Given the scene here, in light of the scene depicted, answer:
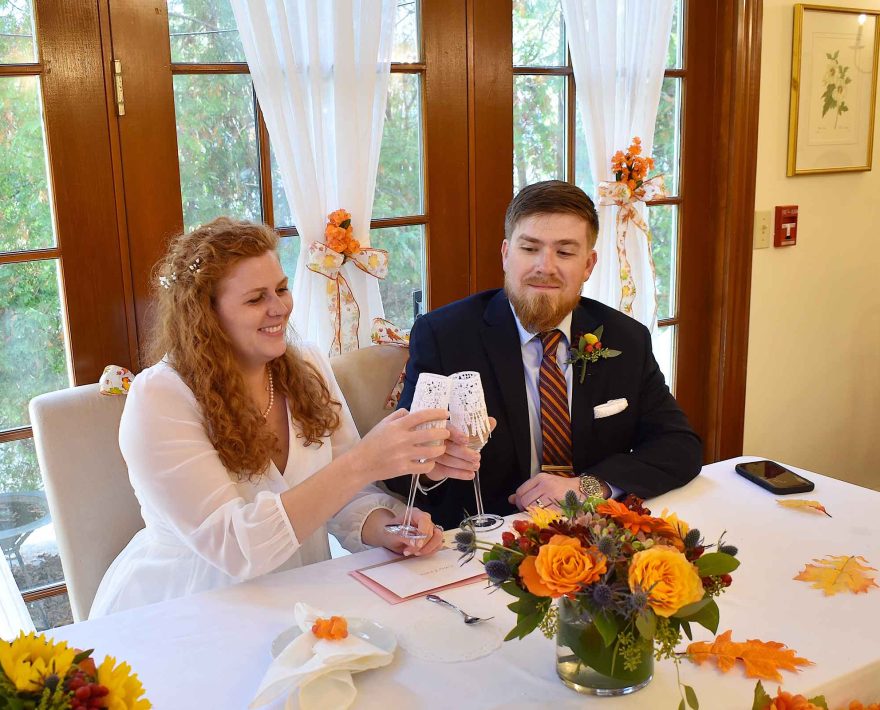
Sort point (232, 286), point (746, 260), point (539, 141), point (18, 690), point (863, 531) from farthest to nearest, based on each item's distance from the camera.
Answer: point (746, 260) → point (539, 141) → point (232, 286) → point (863, 531) → point (18, 690)

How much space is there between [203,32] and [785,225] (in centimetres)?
222

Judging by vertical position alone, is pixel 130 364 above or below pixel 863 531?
above

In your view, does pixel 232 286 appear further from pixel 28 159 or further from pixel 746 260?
pixel 746 260

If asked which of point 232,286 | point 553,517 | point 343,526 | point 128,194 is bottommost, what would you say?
point 343,526

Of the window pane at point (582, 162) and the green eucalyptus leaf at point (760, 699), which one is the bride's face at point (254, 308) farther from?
the window pane at point (582, 162)

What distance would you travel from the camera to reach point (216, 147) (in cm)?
244

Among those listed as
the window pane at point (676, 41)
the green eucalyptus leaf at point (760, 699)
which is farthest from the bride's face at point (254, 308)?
the window pane at point (676, 41)

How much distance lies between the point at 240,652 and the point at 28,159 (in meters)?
1.41

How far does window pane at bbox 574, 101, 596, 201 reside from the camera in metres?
3.09

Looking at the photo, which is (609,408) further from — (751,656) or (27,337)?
(27,337)

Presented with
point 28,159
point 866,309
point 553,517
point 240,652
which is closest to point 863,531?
point 553,517

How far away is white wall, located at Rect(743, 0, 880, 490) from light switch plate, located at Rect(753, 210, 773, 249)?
0.04 m

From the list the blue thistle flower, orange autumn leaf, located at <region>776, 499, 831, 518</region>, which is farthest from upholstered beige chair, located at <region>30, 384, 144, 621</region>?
orange autumn leaf, located at <region>776, 499, 831, 518</region>

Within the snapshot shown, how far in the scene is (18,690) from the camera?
83 cm
